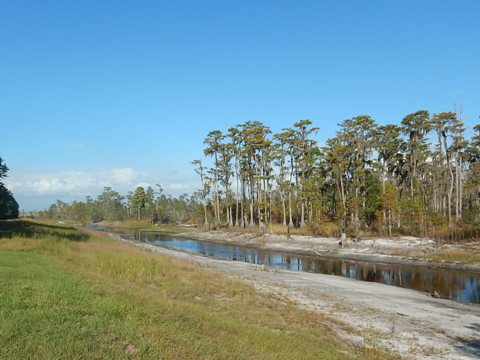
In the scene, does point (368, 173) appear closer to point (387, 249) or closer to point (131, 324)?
point (387, 249)

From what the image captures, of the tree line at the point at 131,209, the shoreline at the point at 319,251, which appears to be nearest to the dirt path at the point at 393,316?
the shoreline at the point at 319,251

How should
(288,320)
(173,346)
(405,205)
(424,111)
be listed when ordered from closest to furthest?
(173,346) → (288,320) → (405,205) → (424,111)

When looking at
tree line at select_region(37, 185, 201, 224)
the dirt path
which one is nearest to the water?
the dirt path

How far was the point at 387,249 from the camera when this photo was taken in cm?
4662

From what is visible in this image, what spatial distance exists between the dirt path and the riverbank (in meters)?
13.8

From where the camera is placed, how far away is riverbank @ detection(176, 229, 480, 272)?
38.8 metres

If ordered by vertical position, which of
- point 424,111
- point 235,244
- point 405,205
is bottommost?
point 235,244

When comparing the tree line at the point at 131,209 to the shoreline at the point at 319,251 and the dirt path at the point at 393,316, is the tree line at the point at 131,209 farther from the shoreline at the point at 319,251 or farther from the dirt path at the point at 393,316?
the dirt path at the point at 393,316

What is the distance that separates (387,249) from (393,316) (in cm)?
3014

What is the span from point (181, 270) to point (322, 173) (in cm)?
5499

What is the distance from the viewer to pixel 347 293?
24188 millimetres

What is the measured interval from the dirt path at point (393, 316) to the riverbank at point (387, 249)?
13.8 metres

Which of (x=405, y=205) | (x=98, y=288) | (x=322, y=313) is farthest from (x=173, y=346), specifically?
(x=405, y=205)

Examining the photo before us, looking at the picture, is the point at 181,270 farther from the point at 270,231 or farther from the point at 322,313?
the point at 270,231
